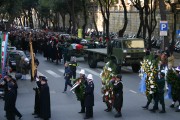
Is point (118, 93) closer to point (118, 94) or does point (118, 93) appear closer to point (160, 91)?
point (118, 94)

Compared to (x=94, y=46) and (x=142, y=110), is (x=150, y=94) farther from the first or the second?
(x=94, y=46)

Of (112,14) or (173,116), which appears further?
(112,14)

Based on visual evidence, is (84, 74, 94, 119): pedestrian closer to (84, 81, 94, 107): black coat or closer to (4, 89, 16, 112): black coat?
(84, 81, 94, 107): black coat

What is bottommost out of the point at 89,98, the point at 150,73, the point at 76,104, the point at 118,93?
the point at 76,104

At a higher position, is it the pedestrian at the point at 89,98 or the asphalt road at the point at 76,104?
the pedestrian at the point at 89,98

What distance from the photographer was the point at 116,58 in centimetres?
2712

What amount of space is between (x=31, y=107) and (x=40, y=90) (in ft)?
7.82

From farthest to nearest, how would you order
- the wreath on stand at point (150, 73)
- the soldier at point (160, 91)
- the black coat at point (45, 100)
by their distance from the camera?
the wreath on stand at point (150, 73) → the soldier at point (160, 91) → the black coat at point (45, 100)

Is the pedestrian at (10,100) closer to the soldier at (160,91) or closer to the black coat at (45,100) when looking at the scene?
the black coat at (45,100)

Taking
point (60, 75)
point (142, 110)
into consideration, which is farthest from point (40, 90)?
point (60, 75)

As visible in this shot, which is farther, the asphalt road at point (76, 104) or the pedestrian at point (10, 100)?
the asphalt road at point (76, 104)

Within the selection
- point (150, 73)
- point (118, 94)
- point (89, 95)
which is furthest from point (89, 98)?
point (150, 73)

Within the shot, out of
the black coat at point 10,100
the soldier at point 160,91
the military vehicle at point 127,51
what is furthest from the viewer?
the military vehicle at point 127,51

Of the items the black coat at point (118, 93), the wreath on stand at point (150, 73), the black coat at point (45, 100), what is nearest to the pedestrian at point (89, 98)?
the black coat at point (118, 93)
